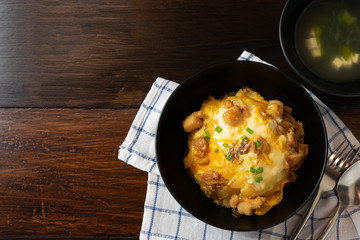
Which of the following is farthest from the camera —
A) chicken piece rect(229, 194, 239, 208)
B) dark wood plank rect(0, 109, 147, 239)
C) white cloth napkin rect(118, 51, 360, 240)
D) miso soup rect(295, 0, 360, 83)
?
dark wood plank rect(0, 109, 147, 239)

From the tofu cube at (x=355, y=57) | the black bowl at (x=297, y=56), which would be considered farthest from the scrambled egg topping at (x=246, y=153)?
the tofu cube at (x=355, y=57)

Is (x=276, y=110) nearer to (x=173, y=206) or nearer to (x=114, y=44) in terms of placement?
(x=173, y=206)

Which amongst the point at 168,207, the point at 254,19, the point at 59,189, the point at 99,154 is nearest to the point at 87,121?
the point at 99,154

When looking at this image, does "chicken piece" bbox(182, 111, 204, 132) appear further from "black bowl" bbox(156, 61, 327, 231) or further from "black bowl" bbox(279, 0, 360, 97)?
"black bowl" bbox(279, 0, 360, 97)

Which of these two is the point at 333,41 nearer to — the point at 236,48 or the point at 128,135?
the point at 236,48

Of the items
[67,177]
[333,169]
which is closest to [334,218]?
[333,169]

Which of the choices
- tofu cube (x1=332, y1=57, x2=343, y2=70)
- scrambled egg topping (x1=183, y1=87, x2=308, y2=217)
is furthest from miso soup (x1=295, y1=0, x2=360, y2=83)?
scrambled egg topping (x1=183, y1=87, x2=308, y2=217)

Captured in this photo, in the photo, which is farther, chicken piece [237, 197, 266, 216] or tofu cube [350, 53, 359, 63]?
tofu cube [350, 53, 359, 63]
